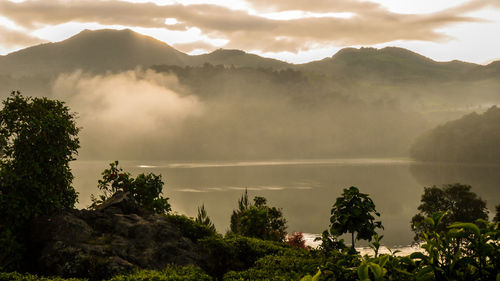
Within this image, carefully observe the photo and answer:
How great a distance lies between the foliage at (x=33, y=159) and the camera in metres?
12.9

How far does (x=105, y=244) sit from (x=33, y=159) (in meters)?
4.25

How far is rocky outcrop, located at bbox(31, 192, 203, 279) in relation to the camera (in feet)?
36.7

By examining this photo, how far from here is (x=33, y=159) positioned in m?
13.9

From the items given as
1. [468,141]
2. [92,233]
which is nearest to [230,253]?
[92,233]

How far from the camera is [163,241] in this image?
1279 cm

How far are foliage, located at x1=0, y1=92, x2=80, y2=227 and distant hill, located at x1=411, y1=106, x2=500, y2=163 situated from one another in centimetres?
15613

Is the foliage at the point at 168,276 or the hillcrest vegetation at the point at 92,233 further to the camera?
the hillcrest vegetation at the point at 92,233

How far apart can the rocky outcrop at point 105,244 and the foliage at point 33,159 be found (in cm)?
88

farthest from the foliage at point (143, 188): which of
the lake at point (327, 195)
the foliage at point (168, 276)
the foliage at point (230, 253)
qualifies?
the lake at point (327, 195)

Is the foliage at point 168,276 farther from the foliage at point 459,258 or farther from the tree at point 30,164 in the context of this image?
the foliage at point 459,258

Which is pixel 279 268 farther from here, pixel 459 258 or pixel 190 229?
pixel 459 258

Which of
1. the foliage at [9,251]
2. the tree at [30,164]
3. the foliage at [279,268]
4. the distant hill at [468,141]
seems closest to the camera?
the foliage at [279,268]

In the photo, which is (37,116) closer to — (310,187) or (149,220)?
(149,220)

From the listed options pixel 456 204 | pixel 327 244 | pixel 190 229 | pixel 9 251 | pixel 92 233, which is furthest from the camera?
Result: pixel 456 204
